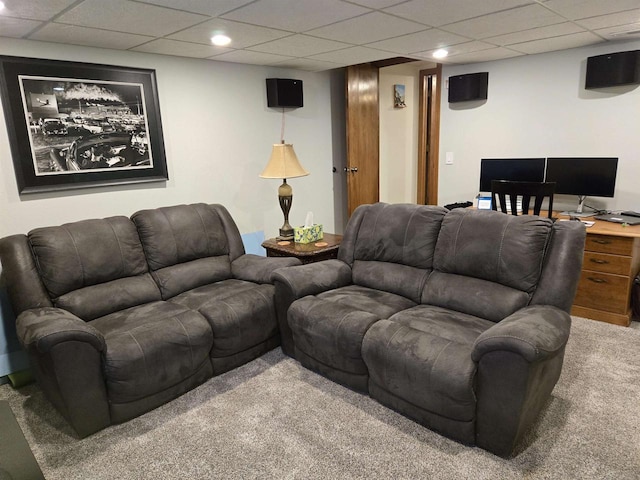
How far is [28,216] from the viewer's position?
115 inches

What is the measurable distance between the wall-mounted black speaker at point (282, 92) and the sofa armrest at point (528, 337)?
314cm

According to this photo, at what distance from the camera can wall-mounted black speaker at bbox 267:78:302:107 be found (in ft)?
13.8

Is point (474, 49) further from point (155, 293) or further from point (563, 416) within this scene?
point (155, 293)

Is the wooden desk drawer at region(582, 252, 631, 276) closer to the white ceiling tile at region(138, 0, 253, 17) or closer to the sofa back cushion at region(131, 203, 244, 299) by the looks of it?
the sofa back cushion at region(131, 203, 244, 299)

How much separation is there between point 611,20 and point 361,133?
8.45ft

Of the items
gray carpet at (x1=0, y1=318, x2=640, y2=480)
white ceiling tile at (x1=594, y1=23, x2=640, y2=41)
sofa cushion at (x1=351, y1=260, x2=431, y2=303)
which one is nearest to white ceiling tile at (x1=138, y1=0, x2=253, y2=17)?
sofa cushion at (x1=351, y1=260, x2=431, y2=303)

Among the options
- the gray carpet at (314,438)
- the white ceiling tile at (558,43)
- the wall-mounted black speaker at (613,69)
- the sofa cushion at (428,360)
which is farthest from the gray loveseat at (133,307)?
the wall-mounted black speaker at (613,69)

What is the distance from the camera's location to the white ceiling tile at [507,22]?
260 centimetres

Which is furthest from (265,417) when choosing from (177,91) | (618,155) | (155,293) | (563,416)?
(618,155)

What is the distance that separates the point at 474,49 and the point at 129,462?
3.97 metres

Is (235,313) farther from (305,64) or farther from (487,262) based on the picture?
(305,64)

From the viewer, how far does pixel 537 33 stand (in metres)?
3.16

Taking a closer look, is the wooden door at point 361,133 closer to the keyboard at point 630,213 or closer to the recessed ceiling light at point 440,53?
the recessed ceiling light at point 440,53

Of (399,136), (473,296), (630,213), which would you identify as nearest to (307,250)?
(473,296)
